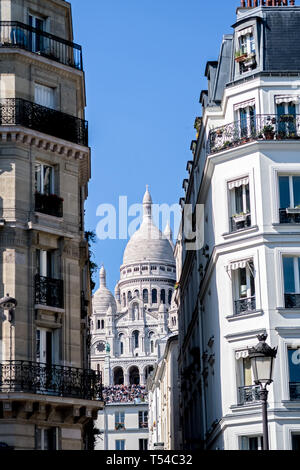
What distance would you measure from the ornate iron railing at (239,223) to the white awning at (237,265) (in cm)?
119

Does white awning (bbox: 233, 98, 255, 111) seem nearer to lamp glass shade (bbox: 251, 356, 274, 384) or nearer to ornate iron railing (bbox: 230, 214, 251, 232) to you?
ornate iron railing (bbox: 230, 214, 251, 232)

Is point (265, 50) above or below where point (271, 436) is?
above

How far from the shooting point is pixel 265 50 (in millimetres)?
41719

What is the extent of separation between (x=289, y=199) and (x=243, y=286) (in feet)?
11.8

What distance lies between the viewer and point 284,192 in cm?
3919

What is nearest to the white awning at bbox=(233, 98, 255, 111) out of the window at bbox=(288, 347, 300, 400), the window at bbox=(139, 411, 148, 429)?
the window at bbox=(288, 347, 300, 400)

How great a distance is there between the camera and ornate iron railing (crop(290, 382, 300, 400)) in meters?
36.9

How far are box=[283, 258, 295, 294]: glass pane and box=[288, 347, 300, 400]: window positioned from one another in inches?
86.0

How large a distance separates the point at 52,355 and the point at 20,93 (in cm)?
929

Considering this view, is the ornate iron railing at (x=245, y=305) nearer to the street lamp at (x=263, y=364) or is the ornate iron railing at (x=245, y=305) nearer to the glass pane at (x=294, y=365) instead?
the glass pane at (x=294, y=365)

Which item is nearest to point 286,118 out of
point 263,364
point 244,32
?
point 244,32
